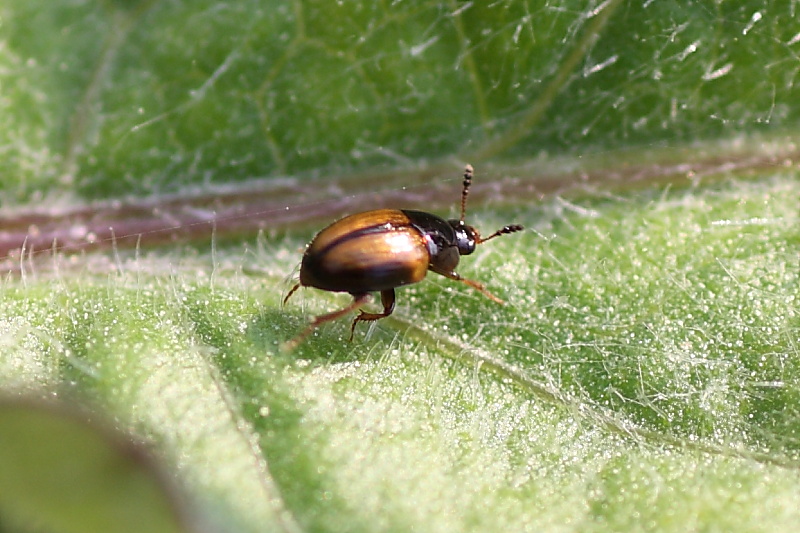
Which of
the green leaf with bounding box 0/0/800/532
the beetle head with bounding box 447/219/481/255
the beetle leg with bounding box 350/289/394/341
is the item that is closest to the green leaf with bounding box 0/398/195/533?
the green leaf with bounding box 0/0/800/532

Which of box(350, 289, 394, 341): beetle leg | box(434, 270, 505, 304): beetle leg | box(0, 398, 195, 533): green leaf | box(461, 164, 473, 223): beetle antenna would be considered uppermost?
box(461, 164, 473, 223): beetle antenna

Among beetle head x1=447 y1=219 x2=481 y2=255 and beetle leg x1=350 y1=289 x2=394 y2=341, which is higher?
beetle head x1=447 y1=219 x2=481 y2=255

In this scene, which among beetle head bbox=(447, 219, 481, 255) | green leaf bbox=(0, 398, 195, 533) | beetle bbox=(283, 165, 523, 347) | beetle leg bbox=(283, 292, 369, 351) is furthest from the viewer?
beetle head bbox=(447, 219, 481, 255)

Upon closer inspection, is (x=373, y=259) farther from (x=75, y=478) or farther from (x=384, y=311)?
(x=75, y=478)

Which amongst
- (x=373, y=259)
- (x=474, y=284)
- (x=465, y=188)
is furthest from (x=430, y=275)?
(x=465, y=188)

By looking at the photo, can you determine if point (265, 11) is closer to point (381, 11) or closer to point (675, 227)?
point (381, 11)

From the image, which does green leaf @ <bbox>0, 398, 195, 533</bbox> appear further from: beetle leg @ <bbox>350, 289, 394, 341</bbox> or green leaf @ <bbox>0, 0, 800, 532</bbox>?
beetle leg @ <bbox>350, 289, 394, 341</bbox>

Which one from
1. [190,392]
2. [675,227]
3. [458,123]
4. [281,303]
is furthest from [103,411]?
[675,227]

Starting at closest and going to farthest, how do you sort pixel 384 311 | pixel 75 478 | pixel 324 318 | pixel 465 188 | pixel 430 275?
pixel 75 478 < pixel 324 318 < pixel 384 311 < pixel 430 275 < pixel 465 188
